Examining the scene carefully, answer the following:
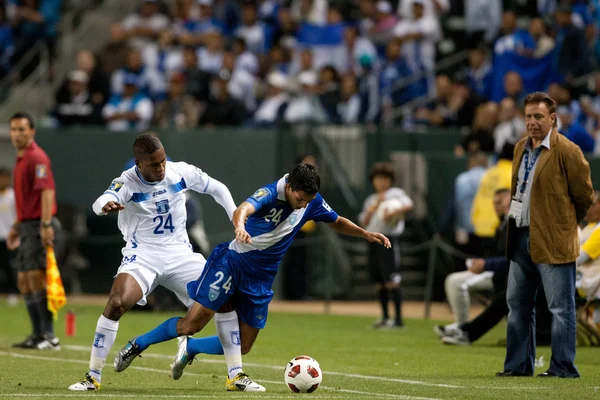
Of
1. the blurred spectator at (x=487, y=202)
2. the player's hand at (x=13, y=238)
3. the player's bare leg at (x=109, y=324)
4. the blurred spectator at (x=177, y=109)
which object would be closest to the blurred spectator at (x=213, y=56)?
the blurred spectator at (x=177, y=109)

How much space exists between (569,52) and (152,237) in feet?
40.7

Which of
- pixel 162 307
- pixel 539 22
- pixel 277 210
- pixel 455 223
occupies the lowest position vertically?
pixel 162 307

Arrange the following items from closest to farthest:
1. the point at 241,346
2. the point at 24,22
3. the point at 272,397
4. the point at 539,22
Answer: the point at 272,397 < the point at 241,346 < the point at 539,22 < the point at 24,22

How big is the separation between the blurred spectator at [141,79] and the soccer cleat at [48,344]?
35.9 feet

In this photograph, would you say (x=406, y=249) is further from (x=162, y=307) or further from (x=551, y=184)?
(x=551, y=184)

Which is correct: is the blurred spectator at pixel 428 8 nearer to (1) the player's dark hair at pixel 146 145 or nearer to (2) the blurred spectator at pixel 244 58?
(2) the blurred spectator at pixel 244 58

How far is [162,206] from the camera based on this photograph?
412 inches

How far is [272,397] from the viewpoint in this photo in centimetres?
905

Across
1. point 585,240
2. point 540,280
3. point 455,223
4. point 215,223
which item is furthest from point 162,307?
point 540,280

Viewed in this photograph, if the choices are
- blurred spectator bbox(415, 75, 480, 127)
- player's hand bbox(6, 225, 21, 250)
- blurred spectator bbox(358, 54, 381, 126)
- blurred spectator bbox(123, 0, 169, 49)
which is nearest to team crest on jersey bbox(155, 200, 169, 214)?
player's hand bbox(6, 225, 21, 250)

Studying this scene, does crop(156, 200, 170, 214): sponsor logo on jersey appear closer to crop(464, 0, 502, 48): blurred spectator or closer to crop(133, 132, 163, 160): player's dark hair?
crop(133, 132, 163, 160): player's dark hair

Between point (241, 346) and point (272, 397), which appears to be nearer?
point (272, 397)

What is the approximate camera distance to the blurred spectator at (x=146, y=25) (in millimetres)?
25656

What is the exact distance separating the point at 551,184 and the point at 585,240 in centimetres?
387
